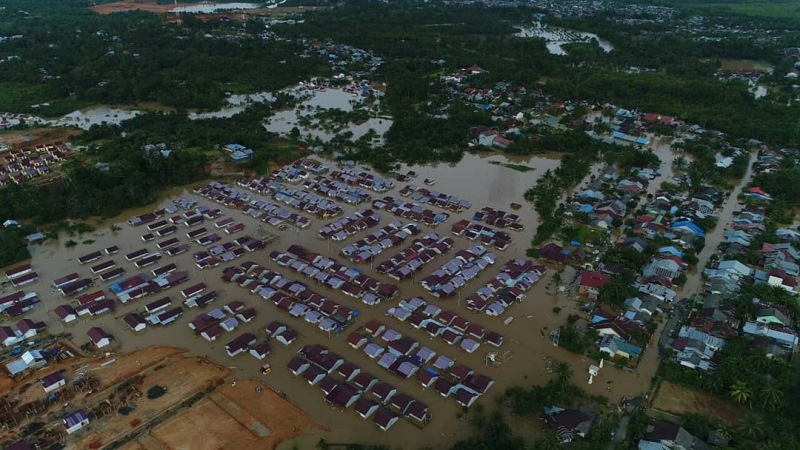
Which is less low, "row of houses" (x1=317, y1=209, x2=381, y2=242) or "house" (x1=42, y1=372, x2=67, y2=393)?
"row of houses" (x1=317, y1=209, x2=381, y2=242)

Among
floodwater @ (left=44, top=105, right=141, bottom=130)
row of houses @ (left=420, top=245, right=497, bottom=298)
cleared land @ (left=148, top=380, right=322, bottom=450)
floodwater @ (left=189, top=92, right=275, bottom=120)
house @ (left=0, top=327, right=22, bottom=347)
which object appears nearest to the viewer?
cleared land @ (left=148, top=380, right=322, bottom=450)

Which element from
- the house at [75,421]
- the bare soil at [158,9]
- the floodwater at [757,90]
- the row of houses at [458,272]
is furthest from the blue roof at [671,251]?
the bare soil at [158,9]

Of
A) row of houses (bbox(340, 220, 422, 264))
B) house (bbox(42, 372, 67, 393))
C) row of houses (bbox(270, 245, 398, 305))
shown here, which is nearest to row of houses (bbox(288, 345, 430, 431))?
row of houses (bbox(270, 245, 398, 305))

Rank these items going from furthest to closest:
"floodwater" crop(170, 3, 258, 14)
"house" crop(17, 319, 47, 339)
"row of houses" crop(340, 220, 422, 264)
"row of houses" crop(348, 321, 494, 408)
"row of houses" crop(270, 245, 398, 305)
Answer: "floodwater" crop(170, 3, 258, 14)
"row of houses" crop(340, 220, 422, 264)
"row of houses" crop(270, 245, 398, 305)
"house" crop(17, 319, 47, 339)
"row of houses" crop(348, 321, 494, 408)

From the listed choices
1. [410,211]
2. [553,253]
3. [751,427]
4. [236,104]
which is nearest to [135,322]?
[410,211]

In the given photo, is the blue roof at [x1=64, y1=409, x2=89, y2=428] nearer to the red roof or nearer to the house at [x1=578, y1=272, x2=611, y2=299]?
the house at [x1=578, y1=272, x2=611, y2=299]

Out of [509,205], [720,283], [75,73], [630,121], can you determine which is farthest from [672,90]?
[75,73]
